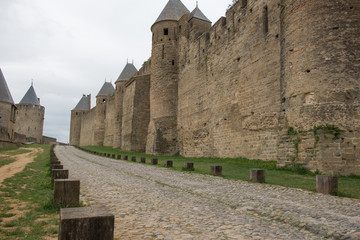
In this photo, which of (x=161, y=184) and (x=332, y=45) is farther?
(x=332, y=45)

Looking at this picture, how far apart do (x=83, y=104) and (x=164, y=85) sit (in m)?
40.5

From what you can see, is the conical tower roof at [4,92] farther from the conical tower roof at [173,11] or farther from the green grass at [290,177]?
the green grass at [290,177]

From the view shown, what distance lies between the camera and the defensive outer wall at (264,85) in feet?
31.8

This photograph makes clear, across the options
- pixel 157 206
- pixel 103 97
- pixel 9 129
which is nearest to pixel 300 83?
pixel 157 206

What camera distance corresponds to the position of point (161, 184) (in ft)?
23.7

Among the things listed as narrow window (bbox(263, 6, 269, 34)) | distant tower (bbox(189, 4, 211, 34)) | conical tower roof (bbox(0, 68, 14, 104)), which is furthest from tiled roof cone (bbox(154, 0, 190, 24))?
conical tower roof (bbox(0, 68, 14, 104))

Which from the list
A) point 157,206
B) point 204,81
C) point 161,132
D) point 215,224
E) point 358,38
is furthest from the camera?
point 161,132

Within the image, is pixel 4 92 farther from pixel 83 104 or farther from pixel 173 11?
pixel 83 104

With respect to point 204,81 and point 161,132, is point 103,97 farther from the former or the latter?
point 204,81

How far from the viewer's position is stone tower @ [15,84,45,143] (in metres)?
55.5

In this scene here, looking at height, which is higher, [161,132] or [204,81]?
[204,81]

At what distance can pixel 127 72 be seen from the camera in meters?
40.1

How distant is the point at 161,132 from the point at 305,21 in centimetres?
1432

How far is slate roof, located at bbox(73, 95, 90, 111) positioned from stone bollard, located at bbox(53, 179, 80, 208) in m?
57.2
